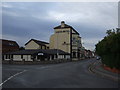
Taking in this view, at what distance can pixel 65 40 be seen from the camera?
279 feet

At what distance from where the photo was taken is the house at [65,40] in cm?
8469

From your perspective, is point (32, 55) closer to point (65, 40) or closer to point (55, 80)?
point (65, 40)

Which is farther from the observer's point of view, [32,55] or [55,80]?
[32,55]

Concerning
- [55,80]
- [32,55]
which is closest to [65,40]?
[32,55]

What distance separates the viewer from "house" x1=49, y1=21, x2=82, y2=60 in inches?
3334

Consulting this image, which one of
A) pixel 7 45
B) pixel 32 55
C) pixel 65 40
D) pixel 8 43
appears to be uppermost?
pixel 65 40

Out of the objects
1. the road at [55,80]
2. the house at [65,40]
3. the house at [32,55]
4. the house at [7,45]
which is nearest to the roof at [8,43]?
the house at [7,45]

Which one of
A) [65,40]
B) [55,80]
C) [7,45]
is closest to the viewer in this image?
[55,80]

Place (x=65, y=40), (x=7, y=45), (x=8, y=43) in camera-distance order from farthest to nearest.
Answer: (x=8, y=43) < (x=65, y=40) < (x=7, y=45)

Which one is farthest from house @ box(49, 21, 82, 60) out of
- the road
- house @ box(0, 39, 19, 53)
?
the road

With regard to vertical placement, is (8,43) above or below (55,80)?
above

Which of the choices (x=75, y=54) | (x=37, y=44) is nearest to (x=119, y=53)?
(x=37, y=44)

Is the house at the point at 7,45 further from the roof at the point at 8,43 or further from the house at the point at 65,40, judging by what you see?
the house at the point at 65,40

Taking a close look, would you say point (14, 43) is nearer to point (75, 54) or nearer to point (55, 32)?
point (55, 32)
